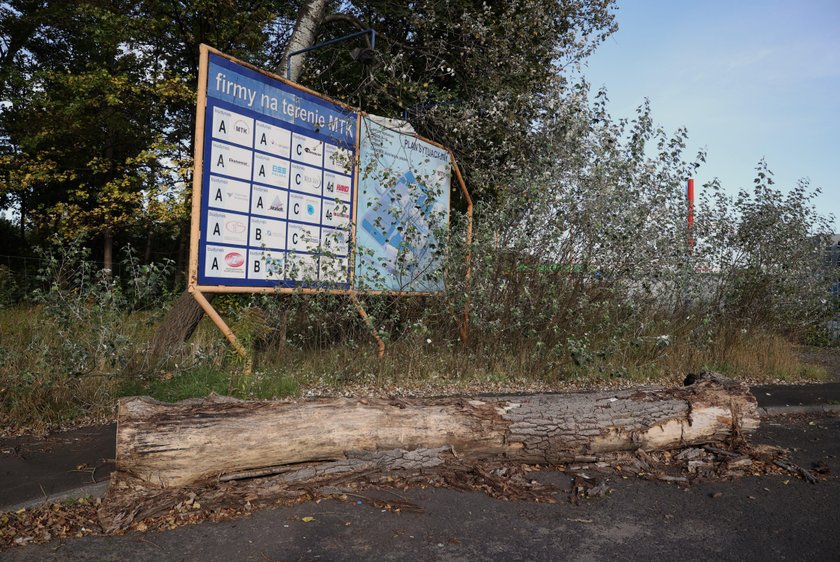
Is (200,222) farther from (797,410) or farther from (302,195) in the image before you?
(797,410)

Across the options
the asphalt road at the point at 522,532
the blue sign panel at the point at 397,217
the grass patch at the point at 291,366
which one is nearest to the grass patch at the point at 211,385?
the grass patch at the point at 291,366

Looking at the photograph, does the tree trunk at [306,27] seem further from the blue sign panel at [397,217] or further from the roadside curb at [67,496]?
the roadside curb at [67,496]

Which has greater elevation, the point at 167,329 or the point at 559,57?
the point at 559,57

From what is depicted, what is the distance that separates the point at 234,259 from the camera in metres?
6.83

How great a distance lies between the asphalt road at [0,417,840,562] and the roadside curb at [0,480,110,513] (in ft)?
1.58

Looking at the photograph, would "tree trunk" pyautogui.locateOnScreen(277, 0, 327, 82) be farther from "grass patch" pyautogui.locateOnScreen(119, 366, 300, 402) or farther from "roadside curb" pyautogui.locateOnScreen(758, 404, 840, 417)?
"roadside curb" pyautogui.locateOnScreen(758, 404, 840, 417)

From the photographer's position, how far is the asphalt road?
349cm

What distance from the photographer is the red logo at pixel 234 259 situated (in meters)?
6.77

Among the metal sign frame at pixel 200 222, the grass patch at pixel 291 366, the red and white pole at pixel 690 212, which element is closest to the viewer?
the grass patch at pixel 291 366

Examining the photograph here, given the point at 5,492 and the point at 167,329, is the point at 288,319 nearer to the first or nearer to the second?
the point at 167,329

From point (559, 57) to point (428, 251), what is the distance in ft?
21.9

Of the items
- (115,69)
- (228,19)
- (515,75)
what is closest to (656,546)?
(515,75)

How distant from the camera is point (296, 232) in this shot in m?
7.58

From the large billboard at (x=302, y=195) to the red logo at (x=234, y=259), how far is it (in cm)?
1
